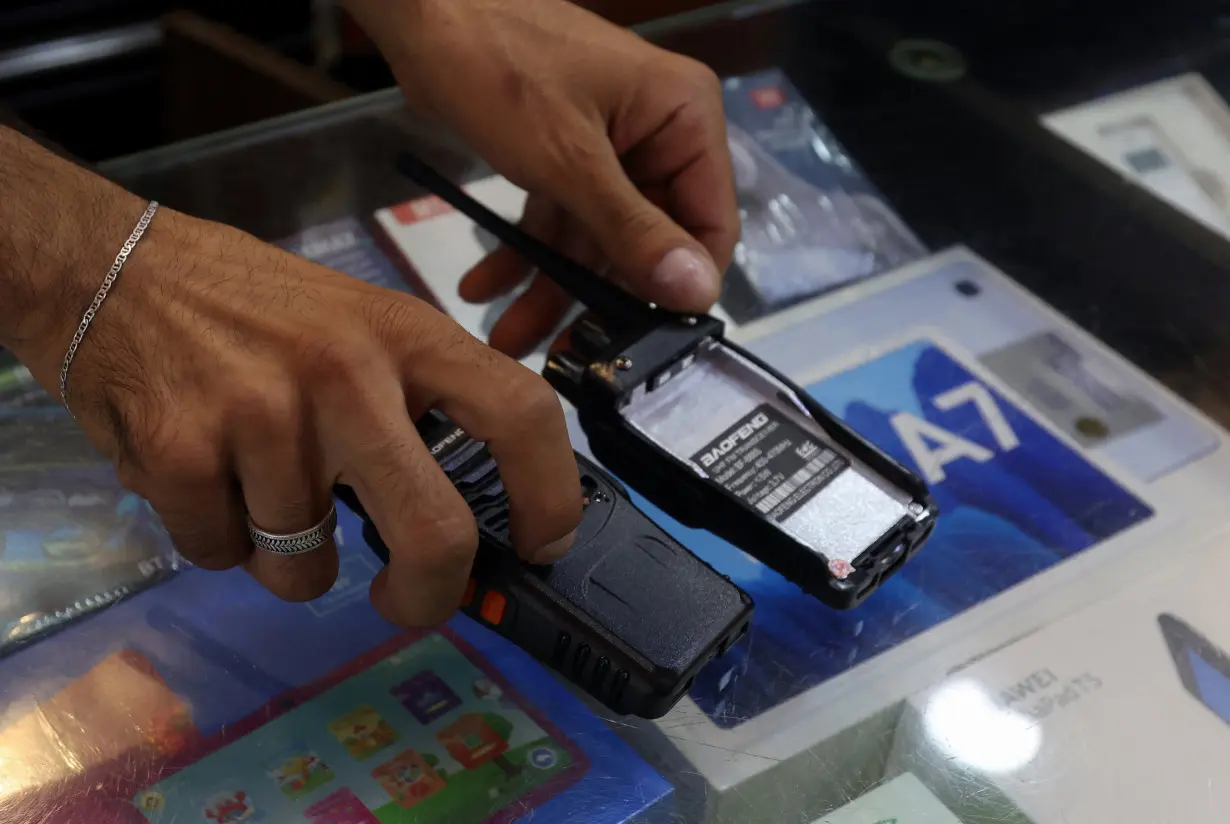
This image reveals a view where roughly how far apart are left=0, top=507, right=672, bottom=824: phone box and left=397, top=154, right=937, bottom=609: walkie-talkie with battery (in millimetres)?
126

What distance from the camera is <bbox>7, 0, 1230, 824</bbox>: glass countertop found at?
57 centimetres

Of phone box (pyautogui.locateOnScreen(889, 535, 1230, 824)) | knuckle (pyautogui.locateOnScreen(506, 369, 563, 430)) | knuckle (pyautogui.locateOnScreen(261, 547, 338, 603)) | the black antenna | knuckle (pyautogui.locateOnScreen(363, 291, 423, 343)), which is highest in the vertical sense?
knuckle (pyautogui.locateOnScreen(363, 291, 423, 343))

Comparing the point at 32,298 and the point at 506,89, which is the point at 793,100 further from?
the point at 32,298

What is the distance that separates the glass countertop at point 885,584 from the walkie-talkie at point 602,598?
0.16ft

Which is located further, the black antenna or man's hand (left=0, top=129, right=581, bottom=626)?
the black antenna

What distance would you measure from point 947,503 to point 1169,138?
1.65ft

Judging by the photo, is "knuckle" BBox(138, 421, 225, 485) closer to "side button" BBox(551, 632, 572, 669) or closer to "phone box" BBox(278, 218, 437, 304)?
"side button" BBox(551, 632, 572, 669)

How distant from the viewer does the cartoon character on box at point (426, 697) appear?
0.59 metres

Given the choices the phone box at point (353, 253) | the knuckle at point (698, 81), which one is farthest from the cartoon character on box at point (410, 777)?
the knuckle at point (698, 81)

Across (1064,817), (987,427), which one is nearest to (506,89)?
(987,427)

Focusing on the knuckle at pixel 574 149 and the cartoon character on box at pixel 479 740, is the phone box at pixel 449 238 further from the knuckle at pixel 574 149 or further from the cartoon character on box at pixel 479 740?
the cartoon character on box at pixel 479 740

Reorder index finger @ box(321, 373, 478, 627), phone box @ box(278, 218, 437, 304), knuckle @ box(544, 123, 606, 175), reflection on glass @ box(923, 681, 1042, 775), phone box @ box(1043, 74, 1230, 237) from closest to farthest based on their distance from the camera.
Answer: index finger @ box(321, 373, 478, 627)
reflection on glass @ box(923, 681, 1042, 775)
knuckle @ box(544, 123, 606, 175)
phone box @ box(278, 218, 437, 304)
phone box @ box(1043, 74, 1230, 237)

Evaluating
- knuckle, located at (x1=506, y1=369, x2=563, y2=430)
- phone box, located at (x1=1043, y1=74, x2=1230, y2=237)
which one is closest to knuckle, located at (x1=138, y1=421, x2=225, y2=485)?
knuckle, located at (x1=506, y1=369, x2=563, y2=430)

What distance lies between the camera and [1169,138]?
3.32 feet
